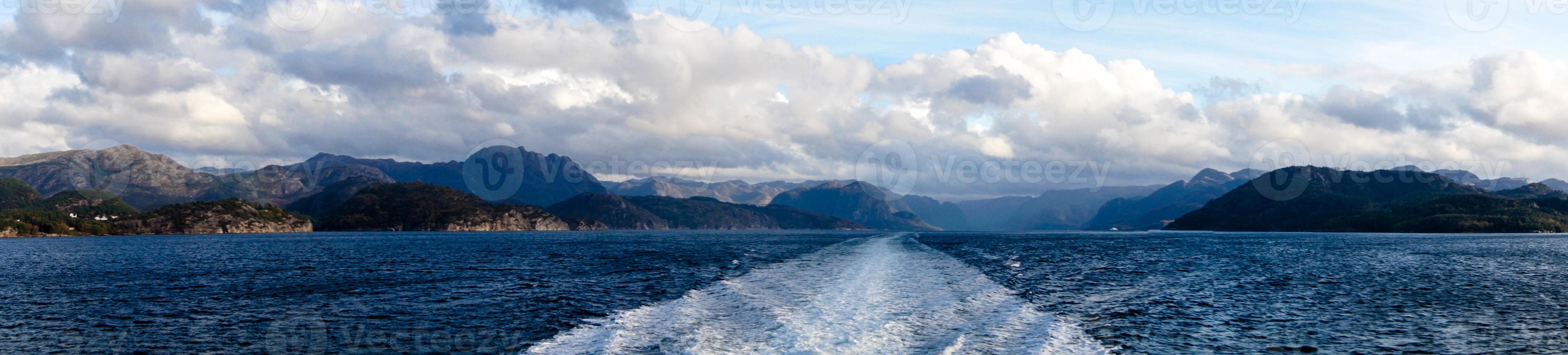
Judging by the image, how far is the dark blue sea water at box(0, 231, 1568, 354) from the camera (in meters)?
31.6

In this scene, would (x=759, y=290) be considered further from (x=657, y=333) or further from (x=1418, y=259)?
(x=1418, y=259)

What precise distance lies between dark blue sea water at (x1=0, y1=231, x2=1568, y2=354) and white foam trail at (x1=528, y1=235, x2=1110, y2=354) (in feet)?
0.61

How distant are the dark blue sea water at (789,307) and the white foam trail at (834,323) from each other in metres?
0.19

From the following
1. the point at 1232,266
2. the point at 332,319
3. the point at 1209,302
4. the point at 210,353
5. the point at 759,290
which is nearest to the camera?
the point at 210,353

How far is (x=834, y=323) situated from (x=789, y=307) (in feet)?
22.0

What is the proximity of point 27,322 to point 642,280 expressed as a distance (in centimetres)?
3434

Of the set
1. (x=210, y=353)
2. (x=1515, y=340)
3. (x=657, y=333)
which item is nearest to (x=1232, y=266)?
(x=1515, y=340)

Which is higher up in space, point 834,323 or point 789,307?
point 789,307

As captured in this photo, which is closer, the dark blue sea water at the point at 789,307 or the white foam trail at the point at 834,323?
the white foam trail at the point at 834,323

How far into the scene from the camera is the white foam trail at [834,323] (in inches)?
1179

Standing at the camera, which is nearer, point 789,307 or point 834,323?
point 834,323

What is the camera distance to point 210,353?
30672 mm

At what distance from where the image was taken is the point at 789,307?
42031 millimetres

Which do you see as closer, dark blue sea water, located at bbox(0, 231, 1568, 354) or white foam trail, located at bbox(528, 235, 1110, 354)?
white foam trail, located at bbox(528, 235, 1110, 354)
